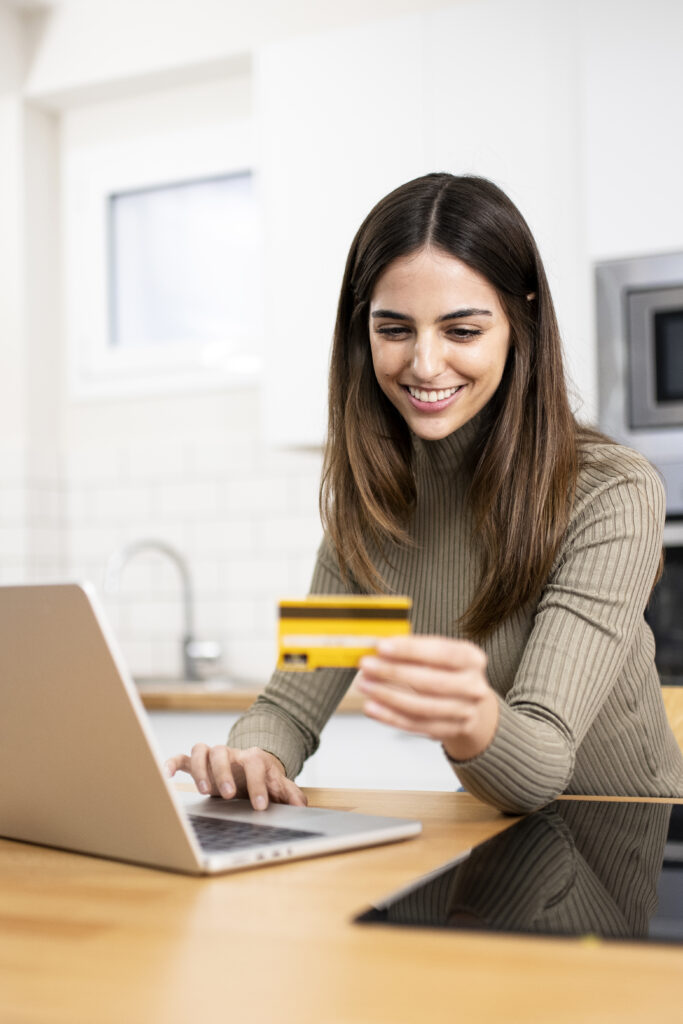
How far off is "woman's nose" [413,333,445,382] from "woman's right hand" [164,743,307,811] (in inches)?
18.0

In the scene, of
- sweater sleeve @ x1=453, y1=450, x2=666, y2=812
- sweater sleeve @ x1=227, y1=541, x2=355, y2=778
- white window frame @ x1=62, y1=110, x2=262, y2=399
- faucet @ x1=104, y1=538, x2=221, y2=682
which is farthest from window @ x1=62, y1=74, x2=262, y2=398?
sweater sleeve @ x1=453, y1=450, x2=666, y2=812

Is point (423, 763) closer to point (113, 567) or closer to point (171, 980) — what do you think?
point (113, 567)

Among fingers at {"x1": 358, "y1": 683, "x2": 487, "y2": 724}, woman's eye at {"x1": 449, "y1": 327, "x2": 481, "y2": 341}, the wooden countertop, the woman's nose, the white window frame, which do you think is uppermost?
the white window frame

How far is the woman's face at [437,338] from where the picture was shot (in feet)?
4.44

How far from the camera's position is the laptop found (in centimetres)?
82

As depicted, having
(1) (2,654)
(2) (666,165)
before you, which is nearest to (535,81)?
(2) (666,165)

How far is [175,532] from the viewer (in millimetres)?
3459

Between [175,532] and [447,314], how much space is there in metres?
2.21

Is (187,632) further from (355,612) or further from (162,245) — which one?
(355,612)

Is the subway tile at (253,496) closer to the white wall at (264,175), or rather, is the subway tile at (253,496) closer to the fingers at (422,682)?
the white wall at (264,175)

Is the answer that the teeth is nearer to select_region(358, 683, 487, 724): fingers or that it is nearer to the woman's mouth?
the woman's mouth

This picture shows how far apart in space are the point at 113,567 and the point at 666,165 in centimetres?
Result: 171

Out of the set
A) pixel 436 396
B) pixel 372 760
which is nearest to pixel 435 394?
pixel 436 396

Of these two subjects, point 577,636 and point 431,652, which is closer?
point 431,652
